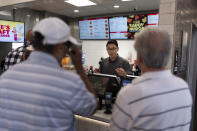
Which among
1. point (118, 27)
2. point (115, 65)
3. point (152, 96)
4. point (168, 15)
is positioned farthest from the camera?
point (118, 27)

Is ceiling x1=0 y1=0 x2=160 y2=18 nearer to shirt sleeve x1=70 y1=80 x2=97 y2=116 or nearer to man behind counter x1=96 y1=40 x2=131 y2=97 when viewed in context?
man behind counter x1=96 y1=40 x2=131 y2=97

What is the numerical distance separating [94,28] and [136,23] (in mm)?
962

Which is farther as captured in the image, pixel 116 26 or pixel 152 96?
pixel 116 26

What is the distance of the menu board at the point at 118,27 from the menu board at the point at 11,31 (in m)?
2.27

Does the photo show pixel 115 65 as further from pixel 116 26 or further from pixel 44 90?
pixel 44 90

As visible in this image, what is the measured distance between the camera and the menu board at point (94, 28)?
3.87m

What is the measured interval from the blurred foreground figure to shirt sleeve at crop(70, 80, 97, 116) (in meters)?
0.15

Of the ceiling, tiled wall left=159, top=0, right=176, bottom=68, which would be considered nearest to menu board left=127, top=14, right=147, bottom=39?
the ceiling

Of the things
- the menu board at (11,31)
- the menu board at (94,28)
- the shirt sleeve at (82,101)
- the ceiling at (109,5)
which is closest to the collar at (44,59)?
the shirt sleeve at (82,101)

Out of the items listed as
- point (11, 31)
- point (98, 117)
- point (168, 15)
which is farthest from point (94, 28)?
point (98, 117)

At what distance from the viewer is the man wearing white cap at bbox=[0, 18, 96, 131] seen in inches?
34.9

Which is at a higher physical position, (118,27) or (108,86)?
(118,27)

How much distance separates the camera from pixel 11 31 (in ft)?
13.6

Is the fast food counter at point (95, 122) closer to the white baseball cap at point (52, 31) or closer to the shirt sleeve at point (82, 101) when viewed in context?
the shirt sleeve at point (82, 101)
